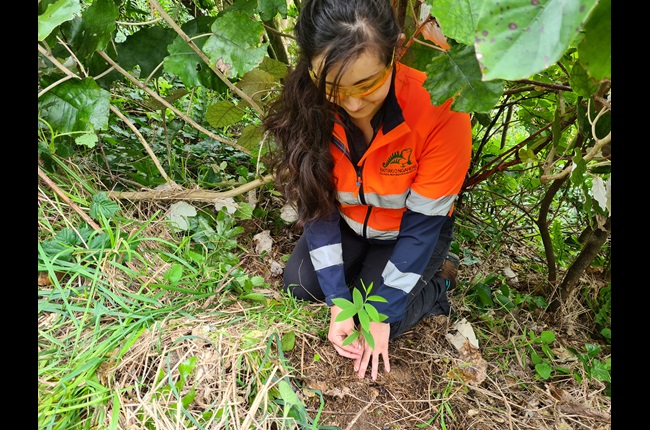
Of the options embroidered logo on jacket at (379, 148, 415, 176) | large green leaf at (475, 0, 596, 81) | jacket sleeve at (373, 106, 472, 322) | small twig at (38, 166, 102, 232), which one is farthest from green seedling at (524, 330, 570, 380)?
small twig at (38, 166, 102, 232)

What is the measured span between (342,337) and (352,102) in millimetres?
832

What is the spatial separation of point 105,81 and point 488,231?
6.92 feet

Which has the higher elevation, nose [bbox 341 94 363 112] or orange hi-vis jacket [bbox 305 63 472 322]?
nose [bbox 341 94 363 112]

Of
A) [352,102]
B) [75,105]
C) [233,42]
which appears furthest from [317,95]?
[75,105]

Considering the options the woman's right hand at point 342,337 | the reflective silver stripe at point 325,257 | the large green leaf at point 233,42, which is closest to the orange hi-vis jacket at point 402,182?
the reflective silver stripe at point 325,257

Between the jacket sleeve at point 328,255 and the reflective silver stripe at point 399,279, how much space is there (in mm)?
195

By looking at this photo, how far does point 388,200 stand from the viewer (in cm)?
161

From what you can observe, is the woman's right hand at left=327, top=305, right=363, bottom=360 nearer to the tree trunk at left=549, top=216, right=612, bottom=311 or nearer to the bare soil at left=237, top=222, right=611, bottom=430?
the bare soil at left=237, top=222, right=611, bottom=430

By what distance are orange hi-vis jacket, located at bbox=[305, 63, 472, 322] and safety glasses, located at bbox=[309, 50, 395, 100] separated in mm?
161

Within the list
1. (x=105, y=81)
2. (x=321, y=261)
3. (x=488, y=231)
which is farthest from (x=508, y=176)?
(x=105, y=81)

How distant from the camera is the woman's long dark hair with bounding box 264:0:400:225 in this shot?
1132mm

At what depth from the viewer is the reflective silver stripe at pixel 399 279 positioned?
157 cm

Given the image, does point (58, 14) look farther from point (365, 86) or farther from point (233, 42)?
point (365, 86)

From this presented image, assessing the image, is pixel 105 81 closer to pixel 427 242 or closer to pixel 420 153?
pixel 420 153
